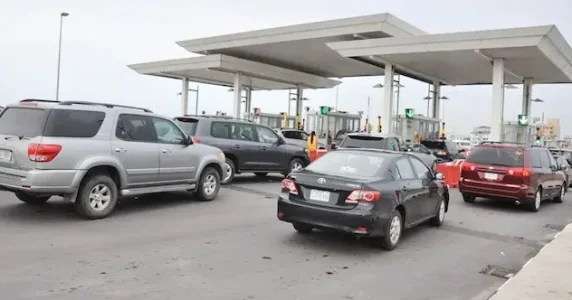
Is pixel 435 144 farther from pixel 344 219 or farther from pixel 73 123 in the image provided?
pixel 73 123

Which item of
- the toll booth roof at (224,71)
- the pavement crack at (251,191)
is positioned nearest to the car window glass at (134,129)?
the pavement crack at (251,191)

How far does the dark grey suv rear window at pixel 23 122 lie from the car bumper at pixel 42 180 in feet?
2.02

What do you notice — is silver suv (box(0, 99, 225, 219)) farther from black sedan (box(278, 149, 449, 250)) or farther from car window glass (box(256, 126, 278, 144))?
car window glass (box(256, 126, 278, 144))

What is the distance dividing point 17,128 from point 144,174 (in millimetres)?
2209

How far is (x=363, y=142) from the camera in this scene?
15.7 metres

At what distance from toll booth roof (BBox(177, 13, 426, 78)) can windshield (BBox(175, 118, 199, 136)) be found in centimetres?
1275

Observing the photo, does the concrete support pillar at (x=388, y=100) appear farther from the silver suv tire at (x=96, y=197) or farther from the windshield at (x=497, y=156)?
the silver suv tire at (x=96, y=197)

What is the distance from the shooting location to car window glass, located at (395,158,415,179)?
26.5ft

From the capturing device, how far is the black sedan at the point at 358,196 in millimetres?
7035

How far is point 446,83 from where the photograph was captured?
35281mm

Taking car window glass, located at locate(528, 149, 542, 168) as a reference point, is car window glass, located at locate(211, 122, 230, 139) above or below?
above

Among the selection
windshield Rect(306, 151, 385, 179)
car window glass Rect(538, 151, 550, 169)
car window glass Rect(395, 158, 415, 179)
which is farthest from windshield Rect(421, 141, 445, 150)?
windshield Rect(306, 151, 385, 179)

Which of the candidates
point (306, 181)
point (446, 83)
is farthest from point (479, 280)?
point (446, 83)

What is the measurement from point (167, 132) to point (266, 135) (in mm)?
5367
